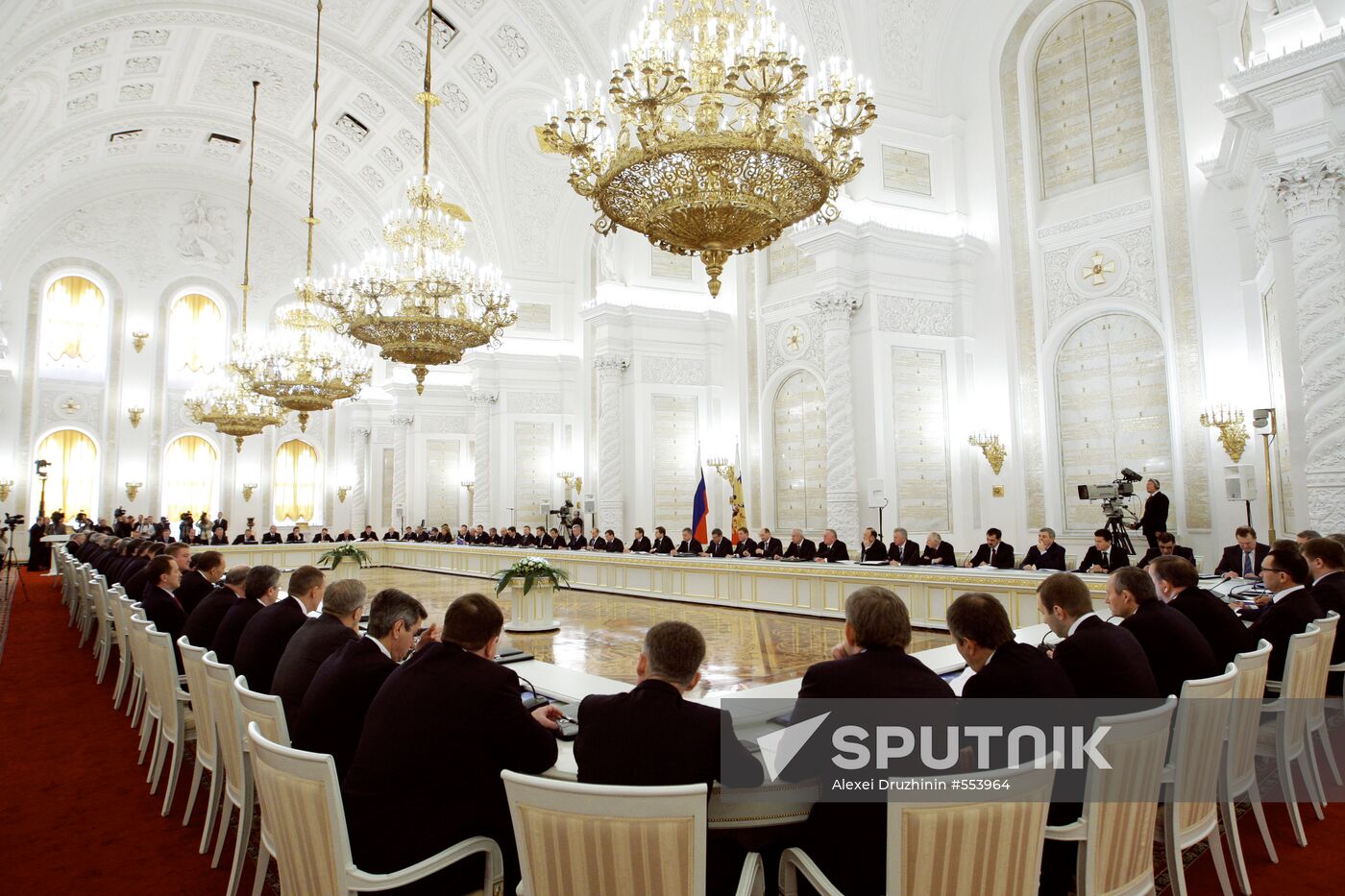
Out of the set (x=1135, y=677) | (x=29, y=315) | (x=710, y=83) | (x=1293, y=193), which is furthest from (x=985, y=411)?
(x=29, y=315)

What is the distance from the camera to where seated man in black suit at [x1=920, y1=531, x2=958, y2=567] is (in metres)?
10.1

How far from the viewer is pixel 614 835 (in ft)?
5.60

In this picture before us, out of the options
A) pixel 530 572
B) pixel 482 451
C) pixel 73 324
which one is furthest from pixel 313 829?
pixel 73 324

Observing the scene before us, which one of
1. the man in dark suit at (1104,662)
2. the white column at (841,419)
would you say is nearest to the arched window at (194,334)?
the white column at (841,419)

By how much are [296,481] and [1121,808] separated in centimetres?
2603

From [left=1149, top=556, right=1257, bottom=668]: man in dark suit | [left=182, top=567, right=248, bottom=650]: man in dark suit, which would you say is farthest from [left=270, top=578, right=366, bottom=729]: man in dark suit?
[left=1149, top=556, right=1257, bottom=668]: man in dark suit

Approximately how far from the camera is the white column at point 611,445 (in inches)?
656

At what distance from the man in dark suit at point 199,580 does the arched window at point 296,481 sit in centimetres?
1996

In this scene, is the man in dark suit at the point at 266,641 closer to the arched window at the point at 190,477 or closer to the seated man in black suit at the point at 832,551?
the seated man in black suit at the point at 832,551

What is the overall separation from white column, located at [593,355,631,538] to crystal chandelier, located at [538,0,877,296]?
1075 centimetres

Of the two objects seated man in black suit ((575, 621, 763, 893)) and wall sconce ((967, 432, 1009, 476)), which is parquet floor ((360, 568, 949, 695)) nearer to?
wall sconce ((967, 432, 1009, 476))

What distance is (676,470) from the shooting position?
1703 cm

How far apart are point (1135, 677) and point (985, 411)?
10284 millimetres

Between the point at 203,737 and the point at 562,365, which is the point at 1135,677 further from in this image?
the point at 562,365
